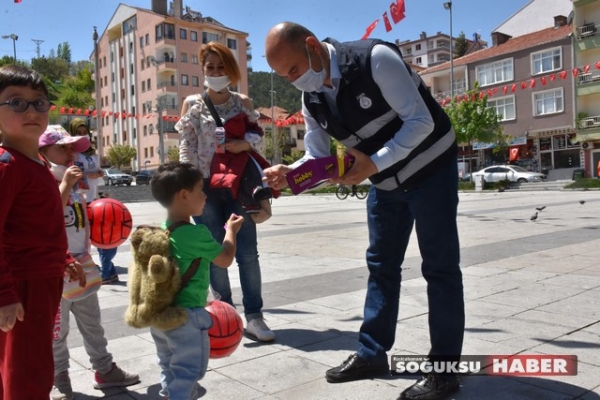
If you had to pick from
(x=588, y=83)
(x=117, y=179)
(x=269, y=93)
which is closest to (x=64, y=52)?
(x=269, y=93)

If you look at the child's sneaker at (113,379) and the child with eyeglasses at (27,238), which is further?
the child's sneaker at (113,379)

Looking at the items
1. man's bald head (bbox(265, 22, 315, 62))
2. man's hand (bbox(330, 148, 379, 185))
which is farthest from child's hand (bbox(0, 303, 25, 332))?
man's bald head (bbox(265, 22, 315, 62))

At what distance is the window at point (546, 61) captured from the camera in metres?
40.5

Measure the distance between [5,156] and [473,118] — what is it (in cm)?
3983

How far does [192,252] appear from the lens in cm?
244

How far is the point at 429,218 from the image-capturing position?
272cm

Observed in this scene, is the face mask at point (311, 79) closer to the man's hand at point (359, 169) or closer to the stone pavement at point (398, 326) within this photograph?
the man's hand at point (359, 169)

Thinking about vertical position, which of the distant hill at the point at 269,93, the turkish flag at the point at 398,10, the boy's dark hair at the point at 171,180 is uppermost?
the distant hill at the point at 269,93

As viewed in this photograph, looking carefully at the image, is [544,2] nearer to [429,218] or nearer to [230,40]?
[230,40]

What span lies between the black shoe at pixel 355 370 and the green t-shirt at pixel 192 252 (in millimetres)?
887

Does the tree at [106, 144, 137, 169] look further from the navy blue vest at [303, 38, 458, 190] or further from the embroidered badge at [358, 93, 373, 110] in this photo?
the embroidered badge at [358, 93, 373, 110]

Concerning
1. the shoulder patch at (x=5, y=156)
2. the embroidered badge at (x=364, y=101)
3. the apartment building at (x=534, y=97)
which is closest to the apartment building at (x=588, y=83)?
the apartment building at (x=534, y=97)

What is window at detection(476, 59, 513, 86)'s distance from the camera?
144 ft

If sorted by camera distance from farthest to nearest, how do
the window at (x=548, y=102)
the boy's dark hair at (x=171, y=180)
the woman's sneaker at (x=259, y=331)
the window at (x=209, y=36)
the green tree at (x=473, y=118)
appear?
the window at (x=209, y=36) < the window at (x=548, y=102) < the green tree at (x=473, y=118) < the woman's sneaker at (x=259, y=331) < the boy's dark hair at (x=171, y=180)
